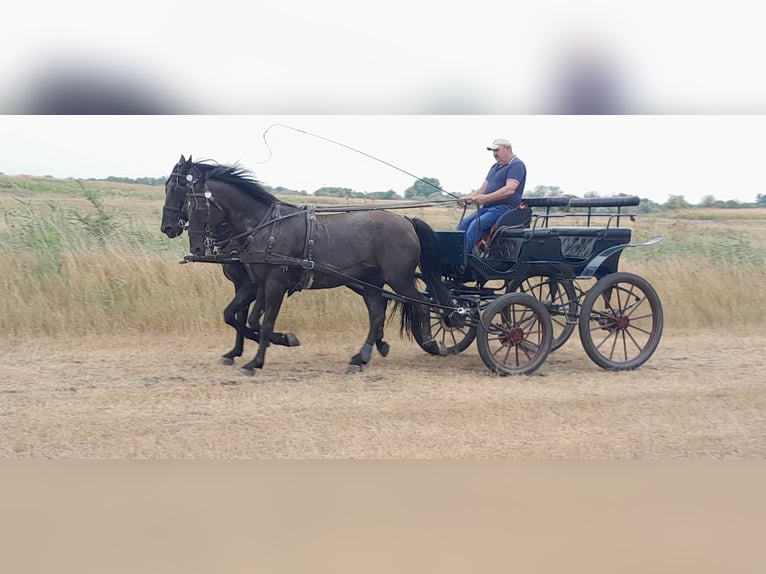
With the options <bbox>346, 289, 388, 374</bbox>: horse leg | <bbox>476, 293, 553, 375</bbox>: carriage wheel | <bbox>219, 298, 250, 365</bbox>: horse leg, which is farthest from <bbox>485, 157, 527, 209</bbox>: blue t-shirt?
<bbox>219, 298, 250, 365</bbox>: horse leg

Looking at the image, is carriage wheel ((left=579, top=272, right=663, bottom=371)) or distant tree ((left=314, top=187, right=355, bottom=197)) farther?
distant tree ((left=314, top=187, right=355, bottom=197))

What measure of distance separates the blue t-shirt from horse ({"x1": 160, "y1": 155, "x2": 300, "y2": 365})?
95.4 inches

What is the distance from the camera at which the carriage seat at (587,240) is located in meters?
8.48

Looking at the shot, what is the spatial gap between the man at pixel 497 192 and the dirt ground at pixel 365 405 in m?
1.38

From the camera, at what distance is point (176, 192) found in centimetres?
792

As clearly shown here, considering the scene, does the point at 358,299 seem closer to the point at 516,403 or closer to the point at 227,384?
the point at 227,384

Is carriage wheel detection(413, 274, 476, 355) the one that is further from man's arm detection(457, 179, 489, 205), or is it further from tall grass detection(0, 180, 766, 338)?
tall grass detection(0, 180, 766, 338)

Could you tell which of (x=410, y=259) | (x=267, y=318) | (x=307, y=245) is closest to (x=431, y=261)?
(x=410, y=259)

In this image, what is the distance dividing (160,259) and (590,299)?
222 inches

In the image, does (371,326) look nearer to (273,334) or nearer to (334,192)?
(273,334)

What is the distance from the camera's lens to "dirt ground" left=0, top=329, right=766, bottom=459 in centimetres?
573

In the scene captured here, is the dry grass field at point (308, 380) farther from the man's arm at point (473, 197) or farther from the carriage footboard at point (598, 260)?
the man's arm at point (473, 197)

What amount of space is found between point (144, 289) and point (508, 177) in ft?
15.7

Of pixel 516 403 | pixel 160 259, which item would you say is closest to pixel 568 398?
pixel 516 403
